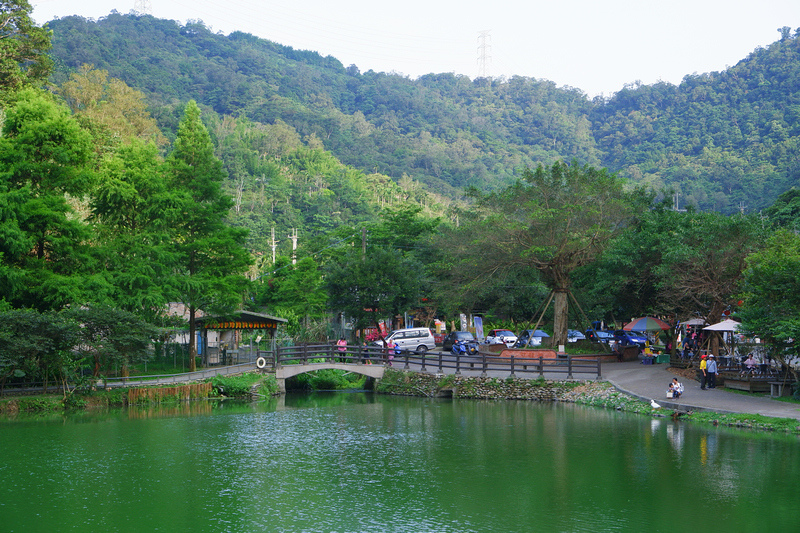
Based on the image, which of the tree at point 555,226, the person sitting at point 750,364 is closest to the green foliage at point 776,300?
the person sitting at point 750,364

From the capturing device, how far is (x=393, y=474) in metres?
16.8

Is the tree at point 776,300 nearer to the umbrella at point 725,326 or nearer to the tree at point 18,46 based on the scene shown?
the umbrella at point 725,326

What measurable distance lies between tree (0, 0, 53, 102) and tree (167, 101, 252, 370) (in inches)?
585

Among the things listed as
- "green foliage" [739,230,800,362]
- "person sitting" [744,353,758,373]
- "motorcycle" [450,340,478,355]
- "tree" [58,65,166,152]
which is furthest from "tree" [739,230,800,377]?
"tree" [58,65,166,152]

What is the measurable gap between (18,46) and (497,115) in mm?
147174

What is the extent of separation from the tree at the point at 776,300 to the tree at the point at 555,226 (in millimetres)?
11736

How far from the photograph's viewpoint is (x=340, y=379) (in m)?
37.1

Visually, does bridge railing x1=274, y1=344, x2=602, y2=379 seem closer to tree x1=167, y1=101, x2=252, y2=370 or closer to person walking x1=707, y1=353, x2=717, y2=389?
tree x1=167, y1=101, x2=252, y2=370

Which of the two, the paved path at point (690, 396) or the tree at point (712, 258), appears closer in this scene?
the paved path at point (690, 396)

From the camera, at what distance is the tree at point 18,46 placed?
41000 millimetres

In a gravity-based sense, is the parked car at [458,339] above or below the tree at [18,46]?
below

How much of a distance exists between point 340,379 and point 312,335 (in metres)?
6.94

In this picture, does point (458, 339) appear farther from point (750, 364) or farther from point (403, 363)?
point (750, 364)

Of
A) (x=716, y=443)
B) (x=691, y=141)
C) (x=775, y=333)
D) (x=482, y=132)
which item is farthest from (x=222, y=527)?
(x=482, y=132)
